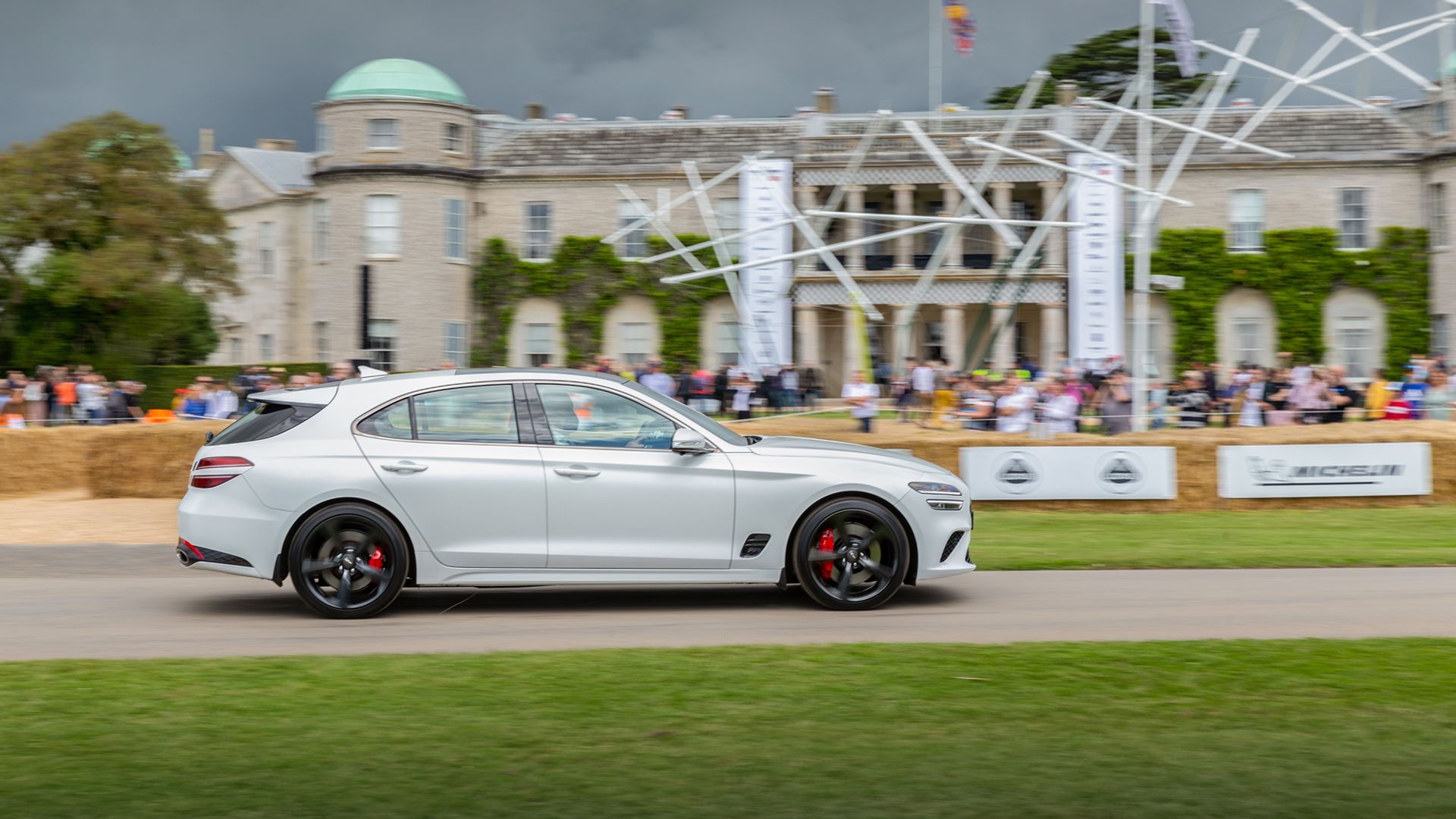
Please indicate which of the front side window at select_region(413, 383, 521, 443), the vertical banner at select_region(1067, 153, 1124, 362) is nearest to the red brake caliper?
the front side window at select_region(413, 383, 521, 443)

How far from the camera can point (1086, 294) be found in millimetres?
41375

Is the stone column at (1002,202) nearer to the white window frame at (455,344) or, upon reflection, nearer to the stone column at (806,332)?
the stone column at (806,332)

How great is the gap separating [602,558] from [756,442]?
135 cm

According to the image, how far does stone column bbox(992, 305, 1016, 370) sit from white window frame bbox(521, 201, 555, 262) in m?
14.3

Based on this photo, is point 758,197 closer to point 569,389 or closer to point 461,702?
point 569,389

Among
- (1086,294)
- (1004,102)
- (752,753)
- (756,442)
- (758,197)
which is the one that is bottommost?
(752,753)

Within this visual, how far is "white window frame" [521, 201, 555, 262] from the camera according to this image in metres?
45.3

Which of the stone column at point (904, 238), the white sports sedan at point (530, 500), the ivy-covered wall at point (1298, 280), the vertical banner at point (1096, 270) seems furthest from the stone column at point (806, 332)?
the white sports sedan at point (530, 500)

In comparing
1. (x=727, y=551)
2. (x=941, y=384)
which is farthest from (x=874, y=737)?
(x=941, y=384)

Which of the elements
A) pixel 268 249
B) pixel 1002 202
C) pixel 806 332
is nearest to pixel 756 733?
pixel 806 332

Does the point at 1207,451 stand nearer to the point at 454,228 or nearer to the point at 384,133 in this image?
the point at 454,228

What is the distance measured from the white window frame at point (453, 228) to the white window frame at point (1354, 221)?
88.6 feet

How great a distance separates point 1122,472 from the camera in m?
16.9

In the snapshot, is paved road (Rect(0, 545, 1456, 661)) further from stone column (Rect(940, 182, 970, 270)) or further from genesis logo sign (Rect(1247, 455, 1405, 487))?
stone column (Rect(940, 182, 970, 270))
